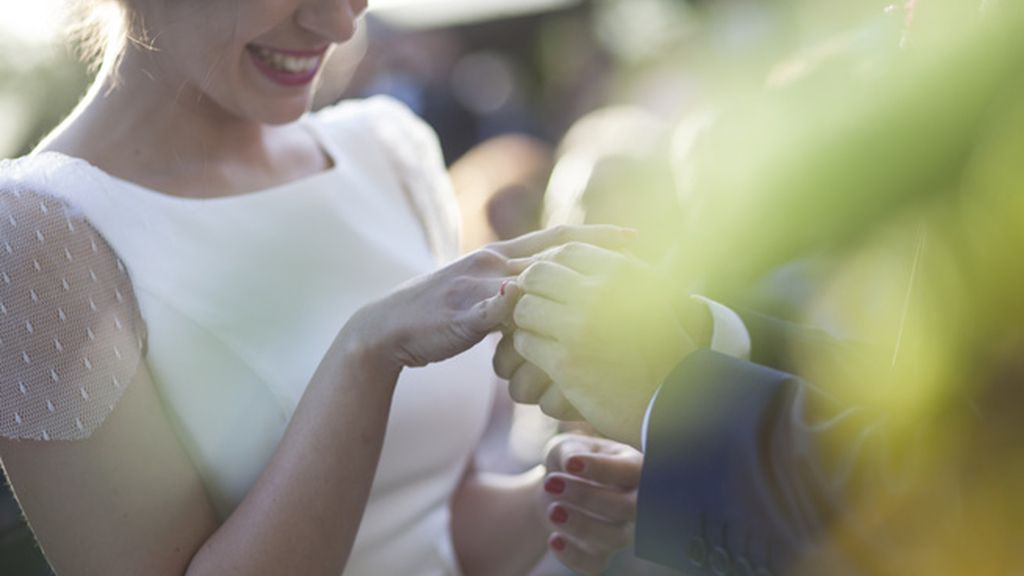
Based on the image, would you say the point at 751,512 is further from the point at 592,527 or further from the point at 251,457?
the point at 251,457

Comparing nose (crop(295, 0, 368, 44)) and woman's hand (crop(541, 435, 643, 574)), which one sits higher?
nose (crop(295, 0, 368, 44))

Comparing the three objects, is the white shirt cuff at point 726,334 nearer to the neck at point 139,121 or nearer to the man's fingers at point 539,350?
the man's fingers at point 539,350

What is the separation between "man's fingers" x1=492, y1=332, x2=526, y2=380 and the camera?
137 cm

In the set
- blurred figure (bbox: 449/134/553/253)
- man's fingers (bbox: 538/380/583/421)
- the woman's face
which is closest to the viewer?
man's fingers (bbox: 538/380/583/421)

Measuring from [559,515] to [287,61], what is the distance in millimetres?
807

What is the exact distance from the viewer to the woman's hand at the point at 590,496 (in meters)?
1.55

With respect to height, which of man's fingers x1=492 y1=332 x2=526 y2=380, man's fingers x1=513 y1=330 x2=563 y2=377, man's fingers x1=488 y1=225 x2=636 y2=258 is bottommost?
man's fingers x1=492 y1=332 x2=526 y2=380

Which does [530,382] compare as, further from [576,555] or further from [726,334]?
[576,555]

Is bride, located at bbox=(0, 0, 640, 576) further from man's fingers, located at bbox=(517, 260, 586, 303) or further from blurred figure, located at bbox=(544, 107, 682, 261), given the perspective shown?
blurred figure, located at bbox=(544, 107, 682, 261)

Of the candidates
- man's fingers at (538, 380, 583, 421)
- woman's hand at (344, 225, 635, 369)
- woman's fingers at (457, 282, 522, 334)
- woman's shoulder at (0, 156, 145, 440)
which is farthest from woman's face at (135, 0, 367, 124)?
man's fingers at (538, 380, 583, 421)

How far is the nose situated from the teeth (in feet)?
0.17

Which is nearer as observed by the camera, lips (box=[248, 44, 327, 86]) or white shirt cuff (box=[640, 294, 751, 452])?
white shirt cuff (box=[640, 294, 751, 452])

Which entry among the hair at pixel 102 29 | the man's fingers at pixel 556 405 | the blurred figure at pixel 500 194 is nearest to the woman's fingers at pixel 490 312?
the man's fingers at pixel 556 405

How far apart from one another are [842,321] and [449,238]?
741mm
